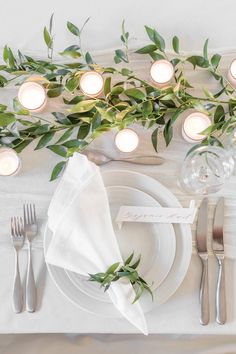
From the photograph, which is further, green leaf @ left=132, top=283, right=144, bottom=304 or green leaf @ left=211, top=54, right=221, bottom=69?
green leaf @ left=211, top=54, right=221, bottom=69

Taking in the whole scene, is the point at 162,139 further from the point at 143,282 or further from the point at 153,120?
the point at 143,282

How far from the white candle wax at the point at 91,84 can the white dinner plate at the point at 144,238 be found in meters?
0.20

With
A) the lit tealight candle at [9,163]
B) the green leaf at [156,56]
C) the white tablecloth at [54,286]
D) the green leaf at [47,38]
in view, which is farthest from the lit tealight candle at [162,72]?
the lit tealight candle at [9,163]

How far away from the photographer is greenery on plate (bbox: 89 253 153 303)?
0.91 m

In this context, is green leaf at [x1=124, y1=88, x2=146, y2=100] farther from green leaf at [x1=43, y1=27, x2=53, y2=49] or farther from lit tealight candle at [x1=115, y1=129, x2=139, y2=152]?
green leaf at [x1=43, y1=27, x2=53, y2=49]

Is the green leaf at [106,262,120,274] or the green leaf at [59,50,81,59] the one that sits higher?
the green leaf at [59,50,81,59]

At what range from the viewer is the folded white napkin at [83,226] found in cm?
93

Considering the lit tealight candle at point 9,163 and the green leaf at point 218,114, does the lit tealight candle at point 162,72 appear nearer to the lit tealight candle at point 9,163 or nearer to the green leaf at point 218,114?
the green leaf at point 218,114

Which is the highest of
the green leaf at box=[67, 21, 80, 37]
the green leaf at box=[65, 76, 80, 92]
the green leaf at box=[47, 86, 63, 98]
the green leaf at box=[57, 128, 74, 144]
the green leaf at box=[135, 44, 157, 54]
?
the green leaf at box=[67, 21, 80, 37]

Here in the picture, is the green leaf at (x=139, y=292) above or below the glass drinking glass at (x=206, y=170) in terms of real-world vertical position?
below

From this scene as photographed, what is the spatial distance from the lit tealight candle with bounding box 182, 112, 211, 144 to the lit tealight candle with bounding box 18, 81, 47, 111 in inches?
12.0

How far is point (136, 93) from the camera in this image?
987 mm

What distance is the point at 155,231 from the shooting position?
100cm

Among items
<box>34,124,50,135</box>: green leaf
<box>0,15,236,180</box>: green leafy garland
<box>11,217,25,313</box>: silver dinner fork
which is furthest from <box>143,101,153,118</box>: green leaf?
<box>11,217,25,313</box>: silver dinner fork
